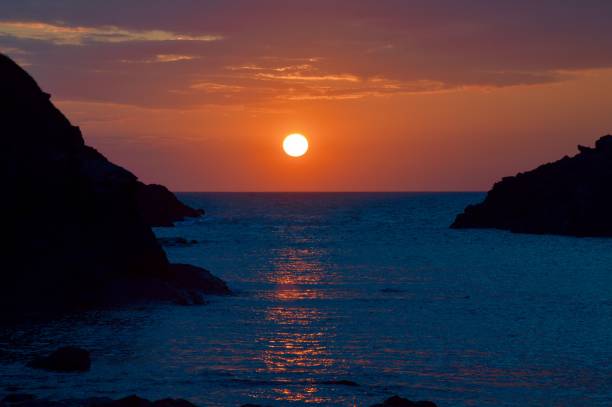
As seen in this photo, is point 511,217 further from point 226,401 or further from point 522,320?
point 226,401

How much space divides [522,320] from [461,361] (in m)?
8.81

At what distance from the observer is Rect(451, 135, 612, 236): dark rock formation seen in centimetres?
9909

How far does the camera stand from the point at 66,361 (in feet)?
65.3

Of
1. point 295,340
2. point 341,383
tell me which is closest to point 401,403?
point 341,383

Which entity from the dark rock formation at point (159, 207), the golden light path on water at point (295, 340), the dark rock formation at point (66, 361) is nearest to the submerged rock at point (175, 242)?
the golden light path on water at point (295, 340)

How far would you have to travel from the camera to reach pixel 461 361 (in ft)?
71.7

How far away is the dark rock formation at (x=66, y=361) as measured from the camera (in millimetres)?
19828

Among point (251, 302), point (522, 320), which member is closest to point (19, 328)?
point (251, 302)

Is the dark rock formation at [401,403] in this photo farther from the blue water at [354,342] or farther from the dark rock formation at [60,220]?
the dark rock formation at [60,220]

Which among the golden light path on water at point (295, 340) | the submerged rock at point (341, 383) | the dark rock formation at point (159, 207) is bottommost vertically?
the golden light path on water at point (295, 340)

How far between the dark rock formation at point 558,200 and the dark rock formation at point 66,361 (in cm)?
8604

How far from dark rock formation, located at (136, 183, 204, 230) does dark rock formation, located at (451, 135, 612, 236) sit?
48.6 metres

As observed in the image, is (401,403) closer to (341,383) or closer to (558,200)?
(341,383)

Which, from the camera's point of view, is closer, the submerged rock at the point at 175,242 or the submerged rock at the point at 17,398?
the submerged rock at the point at 17,398
